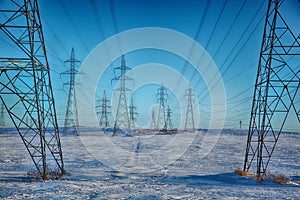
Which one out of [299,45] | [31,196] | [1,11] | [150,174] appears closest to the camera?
[31,196]

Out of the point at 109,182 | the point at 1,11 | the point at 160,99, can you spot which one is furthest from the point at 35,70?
the point at 160,99

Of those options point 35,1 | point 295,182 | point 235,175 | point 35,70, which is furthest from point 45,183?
point 295,182

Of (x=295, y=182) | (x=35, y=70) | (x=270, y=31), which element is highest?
(x=270, y=31)

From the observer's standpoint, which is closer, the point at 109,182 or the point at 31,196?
the point at 31,196

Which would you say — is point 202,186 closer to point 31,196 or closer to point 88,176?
point 88,176

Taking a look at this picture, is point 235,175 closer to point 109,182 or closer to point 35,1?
point 109,182

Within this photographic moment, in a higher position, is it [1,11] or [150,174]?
[1,11]

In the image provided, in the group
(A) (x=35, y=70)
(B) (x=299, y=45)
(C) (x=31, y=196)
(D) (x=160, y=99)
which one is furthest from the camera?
(D) (x=160, y=99)

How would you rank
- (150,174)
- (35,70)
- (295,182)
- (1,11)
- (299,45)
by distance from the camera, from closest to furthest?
1. (1,11)
2. (35,70)
3. (299,45)
4. (295,182)
5. (150,174)

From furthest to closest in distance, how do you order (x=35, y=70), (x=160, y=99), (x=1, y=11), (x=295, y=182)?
(x=160, y=99), (x=295, y=182), (x=35, y=70), (x=1, y=11)
